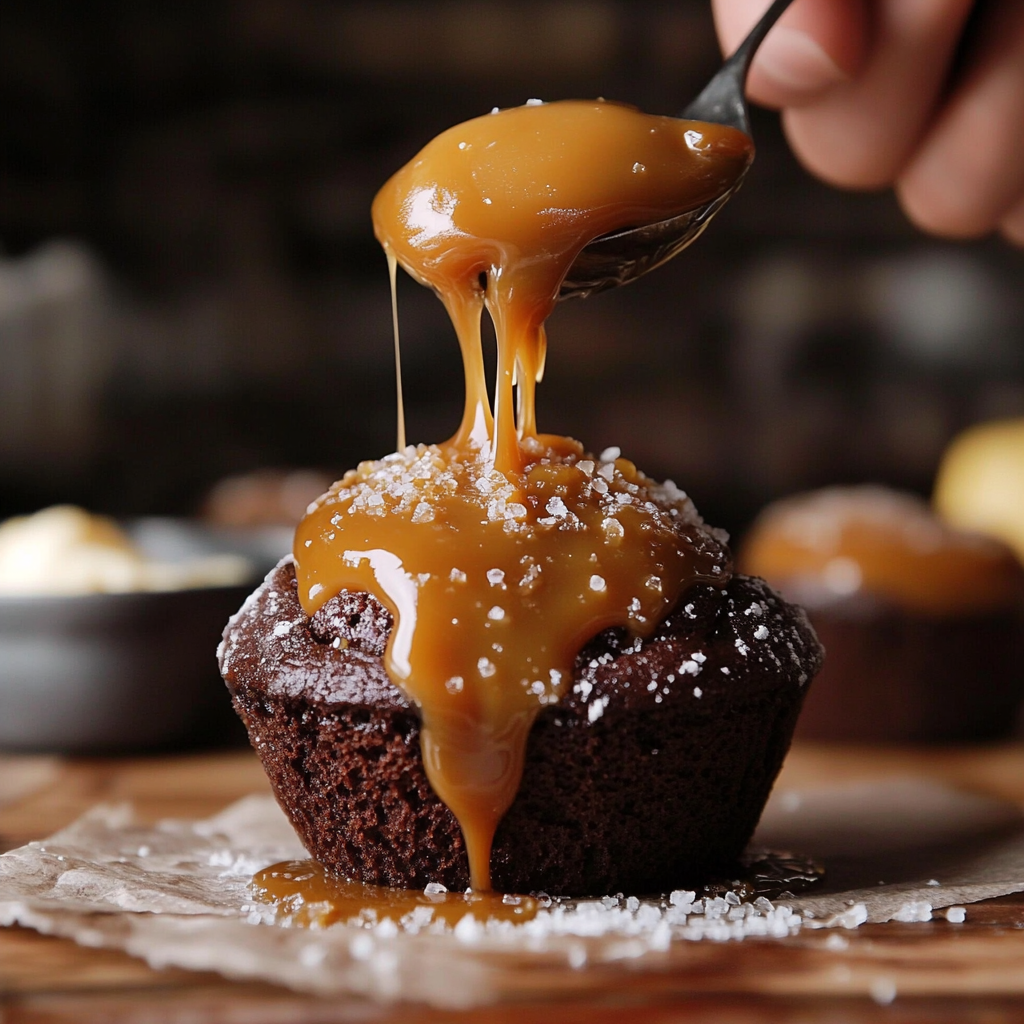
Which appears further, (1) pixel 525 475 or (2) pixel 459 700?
(1) pixel 525 475

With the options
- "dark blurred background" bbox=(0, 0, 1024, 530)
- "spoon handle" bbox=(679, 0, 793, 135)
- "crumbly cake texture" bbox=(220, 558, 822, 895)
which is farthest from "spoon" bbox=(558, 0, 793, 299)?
"dark blurred background" bbox=(0, 0, 1024, 530)

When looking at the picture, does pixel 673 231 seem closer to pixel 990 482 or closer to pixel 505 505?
pixel 505 505

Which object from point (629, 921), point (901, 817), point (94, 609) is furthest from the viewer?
point (94, 609)

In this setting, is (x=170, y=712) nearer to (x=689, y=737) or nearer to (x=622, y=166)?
(x=689, y=737)

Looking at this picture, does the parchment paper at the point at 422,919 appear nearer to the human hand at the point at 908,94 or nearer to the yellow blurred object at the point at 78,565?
the yellow blurred object at the point at 78,565

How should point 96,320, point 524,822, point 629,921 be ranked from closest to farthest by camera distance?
point 629,921, point 524,822, point 96,320

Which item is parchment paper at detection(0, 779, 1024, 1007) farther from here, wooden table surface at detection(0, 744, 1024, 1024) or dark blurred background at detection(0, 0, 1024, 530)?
dark blurred background at detection(0, 0, 1024, 530)

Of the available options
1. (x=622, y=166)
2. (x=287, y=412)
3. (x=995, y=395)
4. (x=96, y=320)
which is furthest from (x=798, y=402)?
(x=622, y=166)

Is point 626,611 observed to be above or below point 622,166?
below
